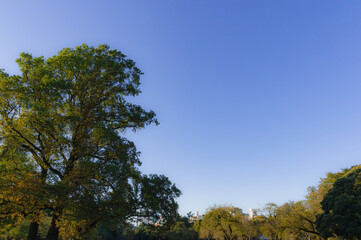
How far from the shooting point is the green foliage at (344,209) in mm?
19000

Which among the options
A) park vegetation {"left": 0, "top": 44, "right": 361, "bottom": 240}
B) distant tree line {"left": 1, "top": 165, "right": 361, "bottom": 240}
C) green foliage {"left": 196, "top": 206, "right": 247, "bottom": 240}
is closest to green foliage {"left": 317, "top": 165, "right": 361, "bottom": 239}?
distant tree line {"left": 1, "top": 165, "right": 361, "bottom": 240}

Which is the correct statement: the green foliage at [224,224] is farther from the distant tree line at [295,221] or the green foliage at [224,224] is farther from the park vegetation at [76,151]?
the park vegetation at [76,151]

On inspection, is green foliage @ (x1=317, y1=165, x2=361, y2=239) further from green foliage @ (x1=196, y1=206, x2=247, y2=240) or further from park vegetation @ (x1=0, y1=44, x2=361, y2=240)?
green foliage @ (x1=196, y1=206, x2=247, y2=240)

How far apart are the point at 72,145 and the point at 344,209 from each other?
22267 mm

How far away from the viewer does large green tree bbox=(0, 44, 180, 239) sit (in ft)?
37.8

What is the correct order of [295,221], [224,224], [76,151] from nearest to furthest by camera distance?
[76,151] < [295,221] < [224,224]

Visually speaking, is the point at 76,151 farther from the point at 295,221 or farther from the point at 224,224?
the point at 224,224

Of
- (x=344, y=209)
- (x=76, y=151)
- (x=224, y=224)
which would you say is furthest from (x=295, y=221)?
(x=76, y=151)

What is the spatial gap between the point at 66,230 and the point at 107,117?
6.84 m

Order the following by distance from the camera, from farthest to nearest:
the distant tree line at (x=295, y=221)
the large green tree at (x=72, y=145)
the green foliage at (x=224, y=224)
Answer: the green foliage at (x=224, y=224)
the distant tree line at (x=295, y=221)
the large green tree at (x=72, y=145)

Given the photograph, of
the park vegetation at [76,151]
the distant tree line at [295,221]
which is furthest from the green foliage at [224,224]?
the park vegetation at [76,151]

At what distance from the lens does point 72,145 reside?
43.9 feet

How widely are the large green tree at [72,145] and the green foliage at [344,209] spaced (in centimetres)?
1534

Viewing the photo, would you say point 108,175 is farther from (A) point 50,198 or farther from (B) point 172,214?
(B) point 172,214
